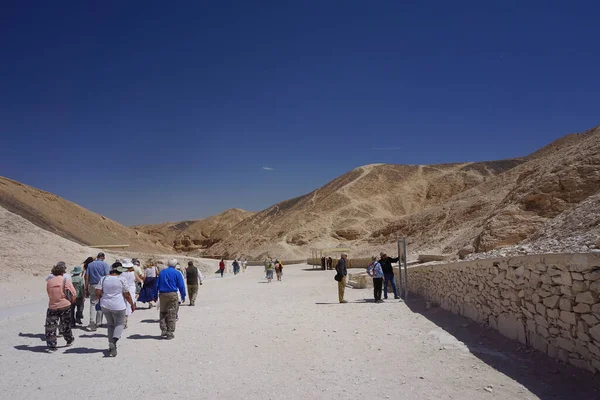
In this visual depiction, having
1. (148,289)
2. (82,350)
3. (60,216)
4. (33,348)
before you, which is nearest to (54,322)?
(82,350)

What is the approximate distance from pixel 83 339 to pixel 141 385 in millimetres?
3961

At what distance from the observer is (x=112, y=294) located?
735cm

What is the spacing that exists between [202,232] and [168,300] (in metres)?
127

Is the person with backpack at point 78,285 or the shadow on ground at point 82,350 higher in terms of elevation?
the person with backpack at point 78,285

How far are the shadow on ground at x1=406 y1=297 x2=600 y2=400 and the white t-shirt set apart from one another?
580 cm

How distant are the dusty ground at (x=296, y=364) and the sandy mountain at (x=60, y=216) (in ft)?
150

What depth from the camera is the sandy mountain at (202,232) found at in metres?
127

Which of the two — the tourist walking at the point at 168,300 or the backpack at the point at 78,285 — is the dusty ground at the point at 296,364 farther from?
the backpack at the point at 78,285

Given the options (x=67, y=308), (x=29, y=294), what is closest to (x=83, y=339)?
(x=67, y=308)

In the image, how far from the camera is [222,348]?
773cm

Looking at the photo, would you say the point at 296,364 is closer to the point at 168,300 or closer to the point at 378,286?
the point at 168,300

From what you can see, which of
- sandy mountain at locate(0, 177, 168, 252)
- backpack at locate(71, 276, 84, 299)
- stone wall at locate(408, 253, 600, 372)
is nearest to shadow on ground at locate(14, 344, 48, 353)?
backpack at locate(71, 276, 84, 299)

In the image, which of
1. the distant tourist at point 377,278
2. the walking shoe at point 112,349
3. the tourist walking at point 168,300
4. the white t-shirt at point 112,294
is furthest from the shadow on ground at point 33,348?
the distant tourist at point 377,278

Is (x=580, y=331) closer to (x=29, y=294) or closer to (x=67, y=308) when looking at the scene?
(x=67, y=308)
